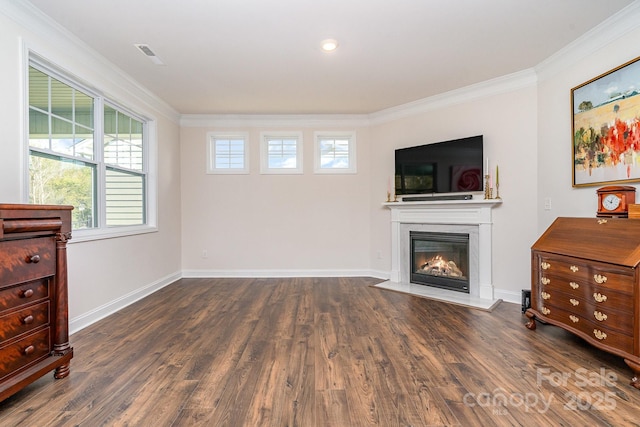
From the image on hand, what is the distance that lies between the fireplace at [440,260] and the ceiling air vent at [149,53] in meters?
3.71

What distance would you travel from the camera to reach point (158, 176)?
421 cm

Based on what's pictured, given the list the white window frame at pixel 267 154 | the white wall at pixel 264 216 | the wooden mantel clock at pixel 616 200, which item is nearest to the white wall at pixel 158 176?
the white wall at pixel 264 216

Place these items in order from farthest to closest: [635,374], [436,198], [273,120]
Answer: [273,120], [436,198], [635,374]

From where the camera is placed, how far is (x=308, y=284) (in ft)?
14.4

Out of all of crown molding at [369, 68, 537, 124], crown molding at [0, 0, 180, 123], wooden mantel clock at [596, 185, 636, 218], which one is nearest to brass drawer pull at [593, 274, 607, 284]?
wooden mantel clock at [596, 185, 636, 218]

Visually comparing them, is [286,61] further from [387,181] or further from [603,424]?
[603,424]

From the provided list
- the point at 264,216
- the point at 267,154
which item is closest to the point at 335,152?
the point at 267,154

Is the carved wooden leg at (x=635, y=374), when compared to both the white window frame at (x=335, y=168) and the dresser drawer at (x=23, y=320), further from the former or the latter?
the white window frame at (x=335, y=168)

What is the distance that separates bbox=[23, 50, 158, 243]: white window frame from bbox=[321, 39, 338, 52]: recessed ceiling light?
2.28m

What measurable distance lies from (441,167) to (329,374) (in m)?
3.05

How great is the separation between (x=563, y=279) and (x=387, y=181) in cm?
263

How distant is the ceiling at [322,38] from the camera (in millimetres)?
2293

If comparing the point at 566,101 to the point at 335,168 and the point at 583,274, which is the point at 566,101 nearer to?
the point at 583,274

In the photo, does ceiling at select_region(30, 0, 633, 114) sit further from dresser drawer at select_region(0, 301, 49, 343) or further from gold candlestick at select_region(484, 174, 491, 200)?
dresser drawer at select_region(0, 301, 49, 343)
